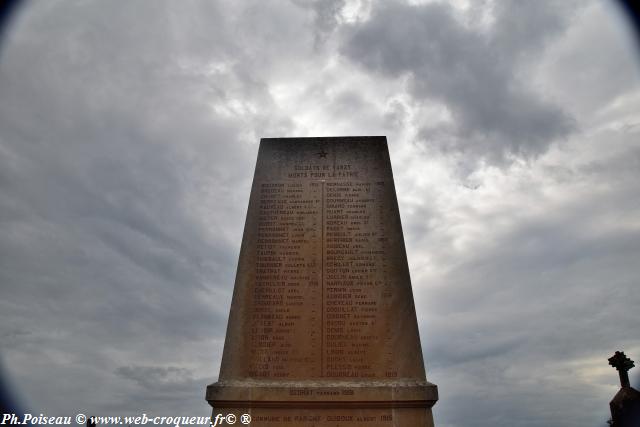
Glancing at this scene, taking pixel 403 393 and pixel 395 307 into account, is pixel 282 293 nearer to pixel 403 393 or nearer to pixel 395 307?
pixel 395 307

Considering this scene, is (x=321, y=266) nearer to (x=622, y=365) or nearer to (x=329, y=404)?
(x=329, y=404)

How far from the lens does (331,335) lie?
7188mm

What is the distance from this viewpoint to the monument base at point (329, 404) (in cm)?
641

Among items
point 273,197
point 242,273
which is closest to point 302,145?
point 273,197

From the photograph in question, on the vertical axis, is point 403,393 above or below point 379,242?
below

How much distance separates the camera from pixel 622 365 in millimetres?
9078

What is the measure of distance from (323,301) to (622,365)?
7016 mm

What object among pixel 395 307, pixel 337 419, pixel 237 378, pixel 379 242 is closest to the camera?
pixel 337 419

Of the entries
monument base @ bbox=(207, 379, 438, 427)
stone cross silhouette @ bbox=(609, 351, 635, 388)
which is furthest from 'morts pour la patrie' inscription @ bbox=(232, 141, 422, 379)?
stone cross silhouette @ bbox=(609, 351, 635, 388)

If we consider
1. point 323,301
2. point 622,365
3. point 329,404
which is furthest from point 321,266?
point 622,365

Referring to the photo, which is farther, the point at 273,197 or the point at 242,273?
the point at 273,197

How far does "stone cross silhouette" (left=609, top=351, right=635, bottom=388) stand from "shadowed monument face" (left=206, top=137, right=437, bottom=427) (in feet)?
17.7

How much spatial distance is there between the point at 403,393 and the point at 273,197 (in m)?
4.32

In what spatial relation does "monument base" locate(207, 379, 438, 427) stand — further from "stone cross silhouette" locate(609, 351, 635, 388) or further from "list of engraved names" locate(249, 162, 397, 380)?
"stone cross silhouette" locate(609, 351, 635, 388)
